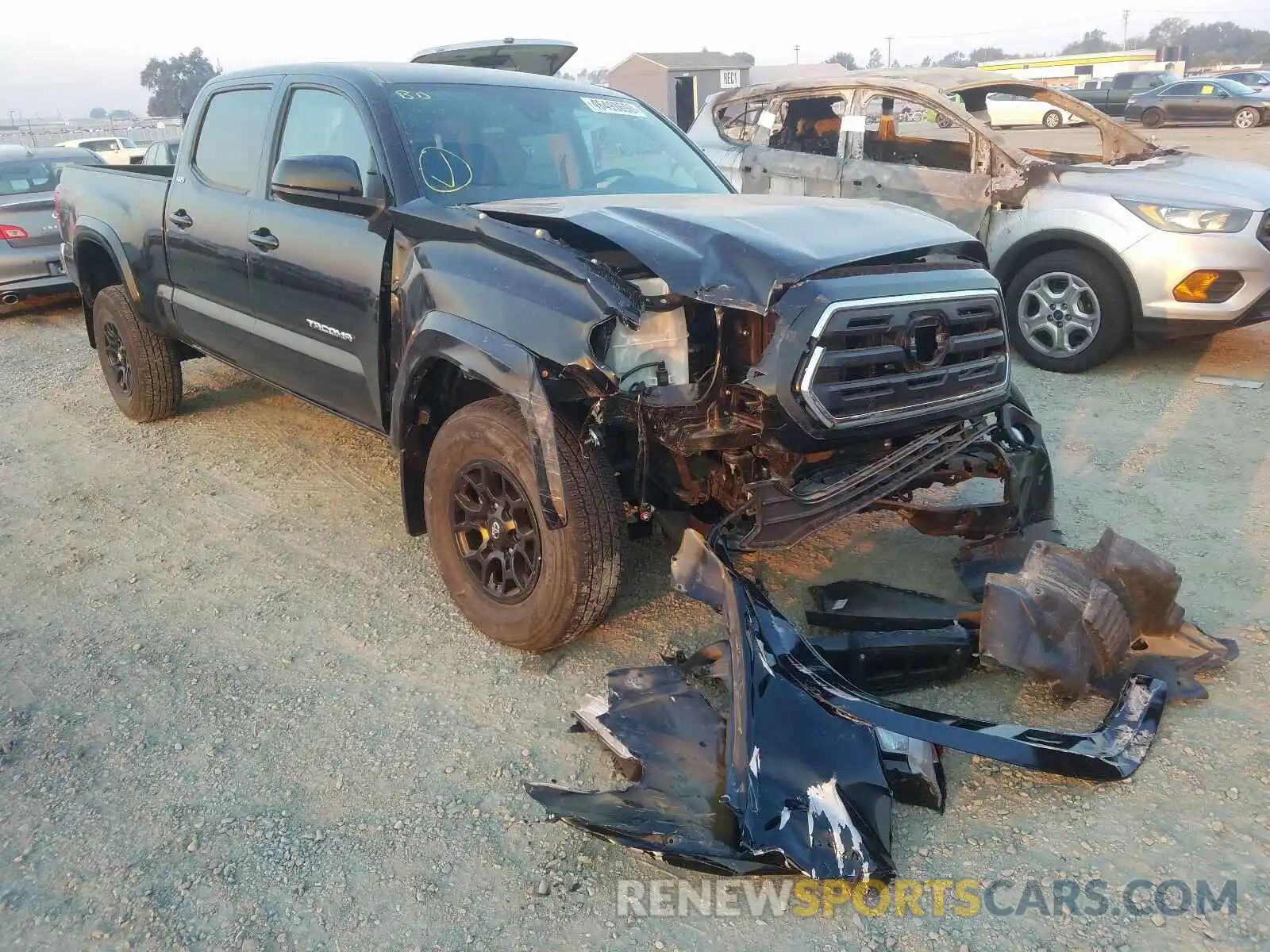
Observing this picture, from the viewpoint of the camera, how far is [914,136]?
7.06 meters

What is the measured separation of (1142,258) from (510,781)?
203 inches

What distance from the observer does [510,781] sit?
8.83 feet

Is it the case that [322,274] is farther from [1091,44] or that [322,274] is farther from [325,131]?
[1091,44]

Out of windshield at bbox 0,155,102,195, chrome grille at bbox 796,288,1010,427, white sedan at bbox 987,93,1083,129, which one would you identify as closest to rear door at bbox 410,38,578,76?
chrome grille at bbox 796,288,1010,427

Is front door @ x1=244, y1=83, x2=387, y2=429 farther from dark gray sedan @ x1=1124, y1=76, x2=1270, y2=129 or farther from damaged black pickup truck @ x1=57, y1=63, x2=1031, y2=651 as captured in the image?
dark gray sedan @ x1=1124, y1=76, x2=1270, y2=129

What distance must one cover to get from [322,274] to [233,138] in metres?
1.36

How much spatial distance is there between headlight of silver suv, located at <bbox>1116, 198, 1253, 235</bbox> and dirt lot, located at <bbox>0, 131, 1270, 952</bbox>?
1.38m

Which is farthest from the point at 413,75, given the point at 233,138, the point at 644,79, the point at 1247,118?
the point at 1247,118

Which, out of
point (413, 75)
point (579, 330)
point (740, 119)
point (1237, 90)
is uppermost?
point (1237, 90)

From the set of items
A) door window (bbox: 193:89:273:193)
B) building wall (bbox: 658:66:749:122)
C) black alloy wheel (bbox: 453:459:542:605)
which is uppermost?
building wall (bbox: 658:66:749:122)

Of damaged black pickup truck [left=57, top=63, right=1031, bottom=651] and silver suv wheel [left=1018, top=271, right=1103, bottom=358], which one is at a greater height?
damaged black pickup truck [left=57, top=63, right=1031, bottom=651]

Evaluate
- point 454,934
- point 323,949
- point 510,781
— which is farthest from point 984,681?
point 323,949

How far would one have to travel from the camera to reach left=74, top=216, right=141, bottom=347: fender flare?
531 cm

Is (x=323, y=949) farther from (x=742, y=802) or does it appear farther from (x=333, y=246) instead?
(x=333, y=246)
